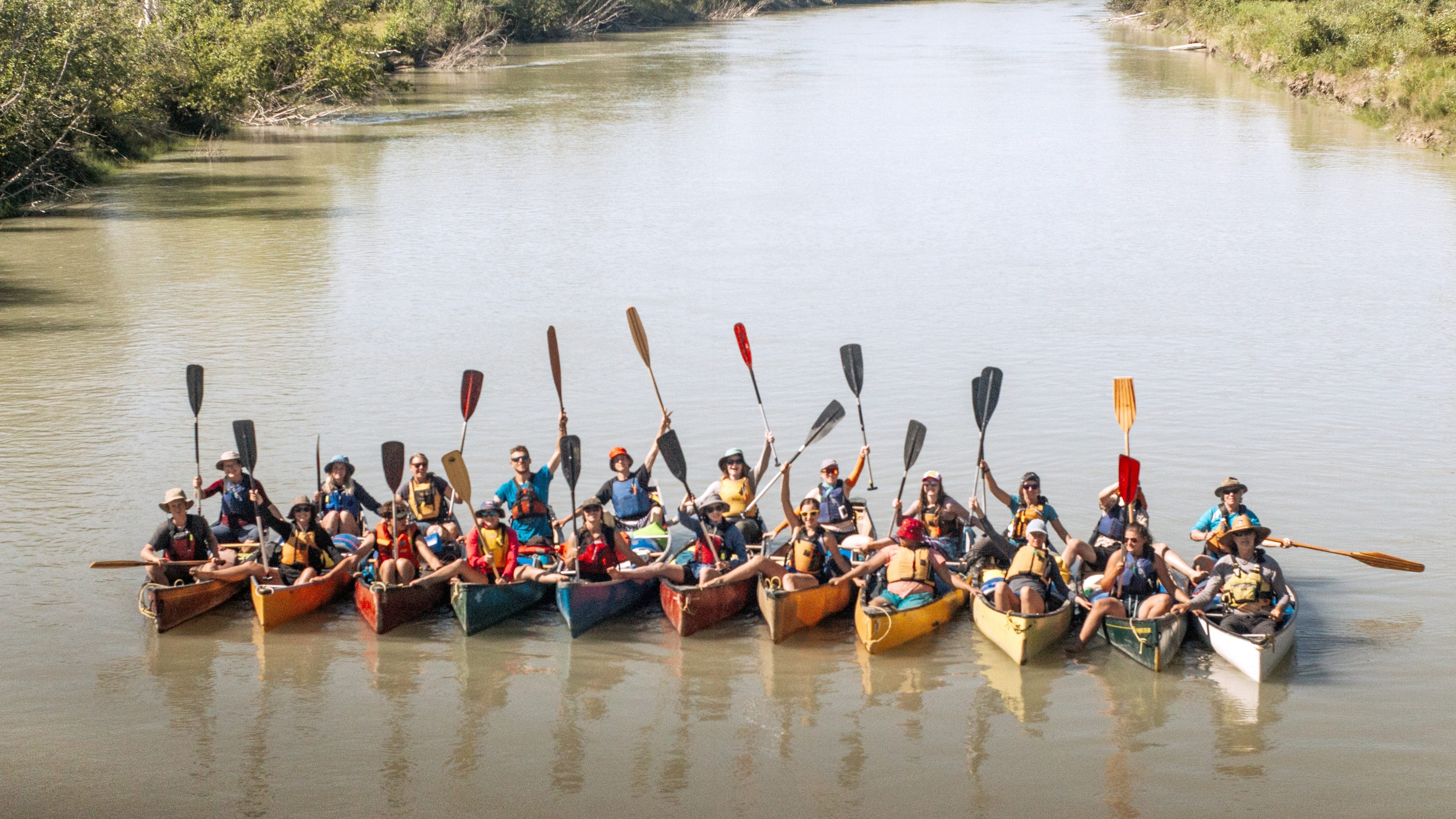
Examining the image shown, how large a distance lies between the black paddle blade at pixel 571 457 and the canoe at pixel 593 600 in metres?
0.89

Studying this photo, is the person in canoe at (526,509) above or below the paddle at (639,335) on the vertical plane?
below

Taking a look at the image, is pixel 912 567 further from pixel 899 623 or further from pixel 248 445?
pixel 248 445

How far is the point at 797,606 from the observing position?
8812 millimetres

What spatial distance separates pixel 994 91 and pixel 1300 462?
1305 inches

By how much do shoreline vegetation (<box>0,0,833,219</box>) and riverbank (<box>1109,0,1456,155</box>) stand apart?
2480cm

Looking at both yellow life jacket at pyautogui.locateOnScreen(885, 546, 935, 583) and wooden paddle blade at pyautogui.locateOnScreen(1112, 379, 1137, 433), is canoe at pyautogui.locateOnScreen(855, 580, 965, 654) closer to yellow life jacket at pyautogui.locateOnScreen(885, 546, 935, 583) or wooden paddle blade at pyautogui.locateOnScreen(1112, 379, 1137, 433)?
yellow life jacket at pyautogui.locateOnScreen(885, 546, 935, 583)

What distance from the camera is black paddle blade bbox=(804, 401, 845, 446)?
10648 mm

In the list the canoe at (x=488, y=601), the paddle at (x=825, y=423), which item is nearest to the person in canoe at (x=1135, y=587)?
the paddle at (x=825, y=423)

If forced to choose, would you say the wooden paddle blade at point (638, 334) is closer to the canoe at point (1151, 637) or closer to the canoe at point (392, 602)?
the canoe at point (392, 602)

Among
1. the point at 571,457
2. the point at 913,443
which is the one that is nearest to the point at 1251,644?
the point at 913,443

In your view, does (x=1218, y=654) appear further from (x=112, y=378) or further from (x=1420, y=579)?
(x=112, y=378)

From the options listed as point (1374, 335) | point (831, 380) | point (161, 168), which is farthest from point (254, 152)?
point (1374, 335)

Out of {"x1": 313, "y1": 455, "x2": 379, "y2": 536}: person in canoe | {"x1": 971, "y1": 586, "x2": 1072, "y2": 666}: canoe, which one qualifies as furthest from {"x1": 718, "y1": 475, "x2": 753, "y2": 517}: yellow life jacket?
{"x1": 313, "y1": 455, "x2": 379, "y2": 536}: person in canoe

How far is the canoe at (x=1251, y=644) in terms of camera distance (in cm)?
807
